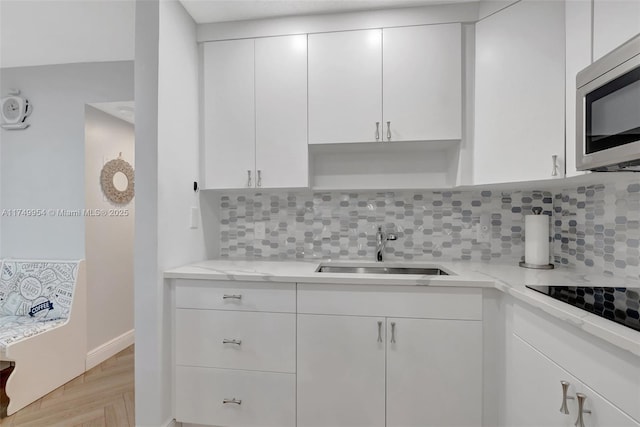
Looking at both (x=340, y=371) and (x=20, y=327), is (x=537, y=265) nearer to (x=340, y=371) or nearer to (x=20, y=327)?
(x=340, y=371)

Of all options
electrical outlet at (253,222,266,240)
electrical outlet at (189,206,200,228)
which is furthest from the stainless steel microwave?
electrical outlet at (189,206,200,228)

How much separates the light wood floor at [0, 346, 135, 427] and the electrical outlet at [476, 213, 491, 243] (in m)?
2.42

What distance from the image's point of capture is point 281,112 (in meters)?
1.96

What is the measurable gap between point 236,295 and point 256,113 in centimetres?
110

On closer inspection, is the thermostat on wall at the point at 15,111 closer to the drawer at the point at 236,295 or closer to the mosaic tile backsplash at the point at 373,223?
the mosaic tile backsplash at the point at 373,223

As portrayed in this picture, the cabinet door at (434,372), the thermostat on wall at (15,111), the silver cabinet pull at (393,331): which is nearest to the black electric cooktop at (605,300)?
the cabinet door at (434,372)

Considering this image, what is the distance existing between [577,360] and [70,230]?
3260 millimetres

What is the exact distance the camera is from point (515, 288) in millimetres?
1312

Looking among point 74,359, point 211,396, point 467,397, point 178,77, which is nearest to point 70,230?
point 74,359

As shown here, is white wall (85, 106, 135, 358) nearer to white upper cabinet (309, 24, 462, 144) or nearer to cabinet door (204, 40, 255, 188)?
cabinet door (204, 40, 255, 188)

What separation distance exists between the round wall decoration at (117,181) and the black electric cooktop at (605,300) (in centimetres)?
317

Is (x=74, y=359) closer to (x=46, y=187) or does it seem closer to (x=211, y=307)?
(x=46, y=187)

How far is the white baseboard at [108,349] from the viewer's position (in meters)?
2.57

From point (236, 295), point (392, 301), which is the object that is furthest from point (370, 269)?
point (236, 295)
